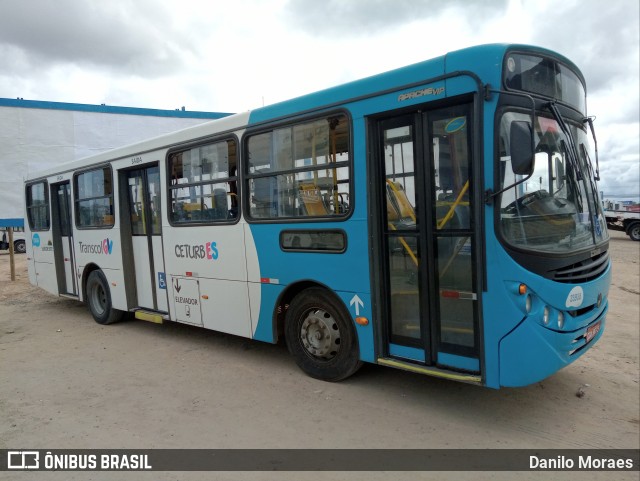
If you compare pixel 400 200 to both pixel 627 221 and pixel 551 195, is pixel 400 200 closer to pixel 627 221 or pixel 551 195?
pixel 551 195

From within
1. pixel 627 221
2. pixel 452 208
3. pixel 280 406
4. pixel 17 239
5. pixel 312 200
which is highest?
pixel 312 200

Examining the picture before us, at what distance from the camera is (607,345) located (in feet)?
19.4

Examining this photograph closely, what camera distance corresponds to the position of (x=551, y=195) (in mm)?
3775

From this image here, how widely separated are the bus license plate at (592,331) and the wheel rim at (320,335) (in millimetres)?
2205

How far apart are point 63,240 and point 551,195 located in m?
8.81

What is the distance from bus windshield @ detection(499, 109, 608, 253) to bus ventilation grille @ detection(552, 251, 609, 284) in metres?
0.14

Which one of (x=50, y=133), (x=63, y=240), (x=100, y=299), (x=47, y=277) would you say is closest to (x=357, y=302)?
(x=100, y=299)

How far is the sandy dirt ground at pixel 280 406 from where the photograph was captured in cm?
370

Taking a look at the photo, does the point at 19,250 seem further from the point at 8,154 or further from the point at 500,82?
the point at 500,82

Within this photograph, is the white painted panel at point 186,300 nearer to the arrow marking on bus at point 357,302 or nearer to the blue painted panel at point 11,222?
the arrow marking on bus at point 357,302

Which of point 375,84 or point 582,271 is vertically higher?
point 375,84

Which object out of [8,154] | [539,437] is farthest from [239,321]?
[8,154]

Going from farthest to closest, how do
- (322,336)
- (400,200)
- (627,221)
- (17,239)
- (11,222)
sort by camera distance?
(17,239)
(627,221)
(11,222)
(322,336)
(400,200)

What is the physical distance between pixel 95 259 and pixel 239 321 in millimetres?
3921
